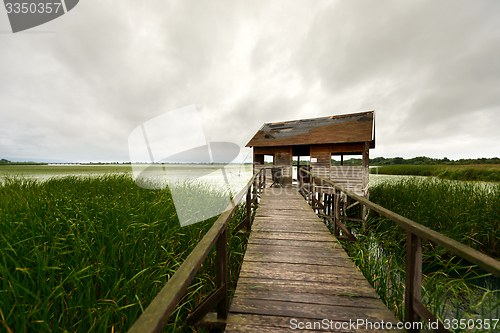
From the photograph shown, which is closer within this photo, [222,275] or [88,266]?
[88,266]

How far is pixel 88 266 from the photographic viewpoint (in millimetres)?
1545

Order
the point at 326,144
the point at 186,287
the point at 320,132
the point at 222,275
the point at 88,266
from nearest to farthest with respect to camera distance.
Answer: the point at 186,287
the point at 88,266
the point at 222,275
the point at 326,144
the point at 320,132

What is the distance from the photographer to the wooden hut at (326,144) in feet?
36.4

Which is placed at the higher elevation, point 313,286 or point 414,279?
point 414,279

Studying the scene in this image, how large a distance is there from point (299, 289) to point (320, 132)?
12557mm

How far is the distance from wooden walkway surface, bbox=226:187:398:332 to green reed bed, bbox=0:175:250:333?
0.62 m

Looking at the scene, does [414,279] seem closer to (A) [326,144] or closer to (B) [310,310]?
(B) [310,310]

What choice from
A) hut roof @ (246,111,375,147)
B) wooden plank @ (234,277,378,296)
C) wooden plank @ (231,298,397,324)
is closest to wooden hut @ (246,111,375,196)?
hut roof @ (246,111,375,147)

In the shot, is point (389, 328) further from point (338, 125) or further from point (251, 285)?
point (338, 125)

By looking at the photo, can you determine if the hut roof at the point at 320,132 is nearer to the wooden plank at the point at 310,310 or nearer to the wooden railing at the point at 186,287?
the wooden plank at the point at 310,310

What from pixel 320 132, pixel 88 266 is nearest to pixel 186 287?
pixel 88 266

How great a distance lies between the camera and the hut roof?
11.7 m

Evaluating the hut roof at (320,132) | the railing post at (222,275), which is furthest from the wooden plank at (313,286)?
the hut roof at (320,132)

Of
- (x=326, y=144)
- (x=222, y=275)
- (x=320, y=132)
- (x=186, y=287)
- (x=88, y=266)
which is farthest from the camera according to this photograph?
(x=320, y=132)
